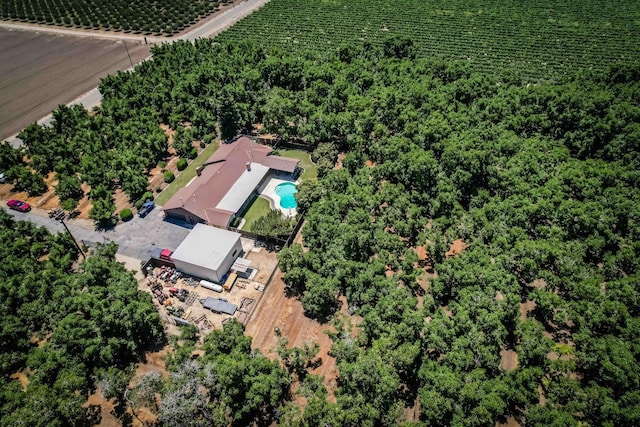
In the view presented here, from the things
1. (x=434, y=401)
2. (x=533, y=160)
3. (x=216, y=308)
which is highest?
(x=533, y=160)

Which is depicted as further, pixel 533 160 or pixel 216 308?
pixel 533 160

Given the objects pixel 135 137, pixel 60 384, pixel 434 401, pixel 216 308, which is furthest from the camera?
pixel 135 137

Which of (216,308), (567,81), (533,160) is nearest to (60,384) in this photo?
(216,308)

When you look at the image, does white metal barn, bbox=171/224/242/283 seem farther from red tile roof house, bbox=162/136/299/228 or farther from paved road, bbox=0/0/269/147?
paved road, bbox=0/0/269/147

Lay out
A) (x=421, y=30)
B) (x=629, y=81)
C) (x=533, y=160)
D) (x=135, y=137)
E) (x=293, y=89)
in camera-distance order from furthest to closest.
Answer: (x=421, y=30)
(x=293, y=89)
(x=629, y=81)
(x=135, y=137)
(x=533, y=160)

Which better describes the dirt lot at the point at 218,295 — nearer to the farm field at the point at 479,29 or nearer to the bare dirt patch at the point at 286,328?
the bare dirt patch at the point at 286,328

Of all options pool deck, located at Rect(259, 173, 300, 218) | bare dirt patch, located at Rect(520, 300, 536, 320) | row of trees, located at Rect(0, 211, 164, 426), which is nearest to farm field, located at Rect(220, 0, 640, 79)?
pool deck, located at Rect(259, 173, 300, 218)

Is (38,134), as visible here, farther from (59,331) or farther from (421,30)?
(421,30)
